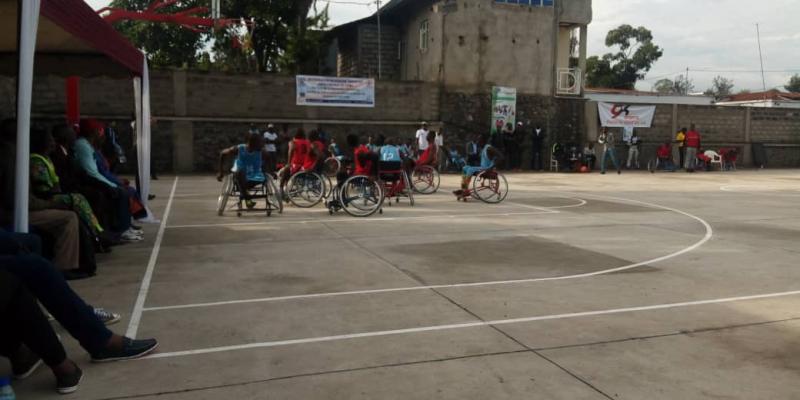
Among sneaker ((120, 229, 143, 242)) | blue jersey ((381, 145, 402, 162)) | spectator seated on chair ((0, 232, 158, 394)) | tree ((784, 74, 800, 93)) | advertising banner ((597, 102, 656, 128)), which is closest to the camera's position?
spectator seated on chair ((0, 232, 158, 394))

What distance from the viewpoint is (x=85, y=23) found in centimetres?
634

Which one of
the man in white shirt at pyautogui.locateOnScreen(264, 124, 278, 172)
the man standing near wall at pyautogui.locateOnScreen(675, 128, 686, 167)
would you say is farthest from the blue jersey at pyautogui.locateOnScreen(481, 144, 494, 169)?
the man standing near wall at pyautogui.locateOnScreen(675, 128, 686, 167)

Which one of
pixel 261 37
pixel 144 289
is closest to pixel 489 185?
pixel 144 289

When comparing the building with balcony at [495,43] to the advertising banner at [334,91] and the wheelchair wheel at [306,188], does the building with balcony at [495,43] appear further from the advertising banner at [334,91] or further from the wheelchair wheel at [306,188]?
the wheelchair wheel at [306,188]

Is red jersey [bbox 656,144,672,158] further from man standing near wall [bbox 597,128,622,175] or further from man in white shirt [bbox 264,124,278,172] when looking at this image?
man in white shirt [bbox 264,124,278,172]

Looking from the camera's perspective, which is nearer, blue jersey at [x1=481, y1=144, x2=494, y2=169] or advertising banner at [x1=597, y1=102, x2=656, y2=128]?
blue jersey at [x1=481, y1=144, x2=494, y2=169]

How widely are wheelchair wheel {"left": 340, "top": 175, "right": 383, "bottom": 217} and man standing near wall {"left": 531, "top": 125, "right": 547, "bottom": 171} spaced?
1522 cm

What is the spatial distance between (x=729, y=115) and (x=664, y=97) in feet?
51.2

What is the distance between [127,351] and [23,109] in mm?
1976

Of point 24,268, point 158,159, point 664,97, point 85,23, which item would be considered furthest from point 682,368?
point 664,97

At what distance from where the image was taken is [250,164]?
34.4 feet

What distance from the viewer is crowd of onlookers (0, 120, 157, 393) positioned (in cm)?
338

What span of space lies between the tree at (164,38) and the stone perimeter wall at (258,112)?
1387 centimetres

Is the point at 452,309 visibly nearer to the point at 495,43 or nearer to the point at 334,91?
the point at 334,91
